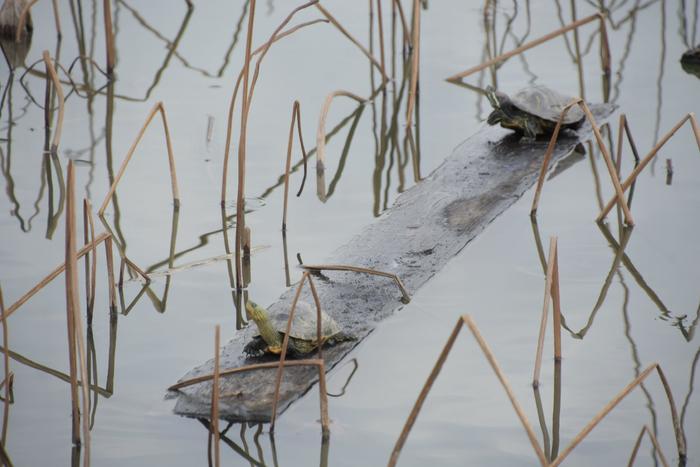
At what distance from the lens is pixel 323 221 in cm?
391

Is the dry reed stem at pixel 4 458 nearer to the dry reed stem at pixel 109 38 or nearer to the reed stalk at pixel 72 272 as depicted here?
the reed stalk at pixel 72 272

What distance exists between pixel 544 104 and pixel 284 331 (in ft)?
7.81

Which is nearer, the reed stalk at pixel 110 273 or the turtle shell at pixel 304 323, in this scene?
the turtle shell at pixel 304 323

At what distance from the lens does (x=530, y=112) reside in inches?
171

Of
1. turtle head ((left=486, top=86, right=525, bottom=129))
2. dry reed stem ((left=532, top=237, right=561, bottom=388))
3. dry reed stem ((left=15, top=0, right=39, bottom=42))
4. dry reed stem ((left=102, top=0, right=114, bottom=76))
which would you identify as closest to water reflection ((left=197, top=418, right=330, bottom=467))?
dry reed stem ((left=532, top=237, right=561, bottom=388))

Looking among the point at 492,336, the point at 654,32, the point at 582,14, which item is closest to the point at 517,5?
the point at 582,14

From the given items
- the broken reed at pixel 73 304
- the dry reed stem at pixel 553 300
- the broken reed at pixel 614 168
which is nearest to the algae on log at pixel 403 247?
the broken reed at pixel 614 168

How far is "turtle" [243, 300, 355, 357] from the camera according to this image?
105 inches

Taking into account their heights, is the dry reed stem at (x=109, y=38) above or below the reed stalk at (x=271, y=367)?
above

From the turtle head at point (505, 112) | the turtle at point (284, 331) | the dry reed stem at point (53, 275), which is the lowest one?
the turtle at point (284, 331)

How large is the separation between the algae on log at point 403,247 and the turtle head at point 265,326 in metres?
0.10

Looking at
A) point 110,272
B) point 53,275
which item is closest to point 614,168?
point 110,272

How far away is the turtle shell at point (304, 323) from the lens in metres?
2.66

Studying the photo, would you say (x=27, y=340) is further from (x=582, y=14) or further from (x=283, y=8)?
(x=582, y=14)
